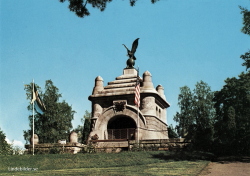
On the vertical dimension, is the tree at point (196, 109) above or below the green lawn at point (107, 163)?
above

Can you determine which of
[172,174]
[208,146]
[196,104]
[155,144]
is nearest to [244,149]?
[208,146]

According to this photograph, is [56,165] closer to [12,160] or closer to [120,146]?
[12,160]

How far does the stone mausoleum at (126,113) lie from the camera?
2596 centimetres

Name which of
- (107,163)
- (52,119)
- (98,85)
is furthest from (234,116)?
(52,119)

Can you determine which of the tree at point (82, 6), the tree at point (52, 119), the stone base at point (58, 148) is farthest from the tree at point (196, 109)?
the tree at point (82, 6)

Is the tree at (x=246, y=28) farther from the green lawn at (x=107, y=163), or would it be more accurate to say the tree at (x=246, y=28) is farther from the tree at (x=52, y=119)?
the tree at (x=52, y=119)

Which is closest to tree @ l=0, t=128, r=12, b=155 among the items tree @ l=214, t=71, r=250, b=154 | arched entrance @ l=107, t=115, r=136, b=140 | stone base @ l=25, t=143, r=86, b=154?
stone base @ l=25, t=143, r=86, b=154

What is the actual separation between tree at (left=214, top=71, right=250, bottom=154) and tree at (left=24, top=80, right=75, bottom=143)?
732 inches

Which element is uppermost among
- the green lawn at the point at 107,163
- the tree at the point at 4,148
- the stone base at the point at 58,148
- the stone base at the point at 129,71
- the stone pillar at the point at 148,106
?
the stone base at the point at 129,71

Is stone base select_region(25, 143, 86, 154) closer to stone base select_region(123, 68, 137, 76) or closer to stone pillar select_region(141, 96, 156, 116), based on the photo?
stone pillar select_region(141, 96, 156, 116)

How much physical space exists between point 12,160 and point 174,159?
32.0 feet

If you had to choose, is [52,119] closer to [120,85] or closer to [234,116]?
[120,85]

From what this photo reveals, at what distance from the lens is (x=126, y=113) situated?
2623cm

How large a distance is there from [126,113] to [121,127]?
74.2 inches
